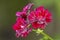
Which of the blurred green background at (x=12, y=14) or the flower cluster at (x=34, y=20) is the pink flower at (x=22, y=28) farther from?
the blurred green background at (x=12, y=14)

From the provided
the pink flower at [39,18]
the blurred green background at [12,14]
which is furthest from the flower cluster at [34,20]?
the blurred green background at [12,14]

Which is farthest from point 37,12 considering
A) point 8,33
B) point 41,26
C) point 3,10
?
point 3,10

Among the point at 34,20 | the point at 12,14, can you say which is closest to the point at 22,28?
the point at 34,20

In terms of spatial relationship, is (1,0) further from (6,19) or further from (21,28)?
(21,28)

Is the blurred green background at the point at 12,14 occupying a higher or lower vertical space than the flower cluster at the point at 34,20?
higher

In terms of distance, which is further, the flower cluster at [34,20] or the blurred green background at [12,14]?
the blurred green background at [12,14]

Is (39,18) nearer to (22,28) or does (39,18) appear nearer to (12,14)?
(22,28)

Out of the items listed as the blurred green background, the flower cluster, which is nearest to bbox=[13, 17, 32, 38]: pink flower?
the flower cluster

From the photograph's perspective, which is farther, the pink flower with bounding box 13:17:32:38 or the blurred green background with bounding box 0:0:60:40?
the blurred green background with bounding box 0:0:60:40

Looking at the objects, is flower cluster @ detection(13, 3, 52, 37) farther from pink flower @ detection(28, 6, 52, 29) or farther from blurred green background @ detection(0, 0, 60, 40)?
blurred green background @ detection(0, 0, 60, 40)
